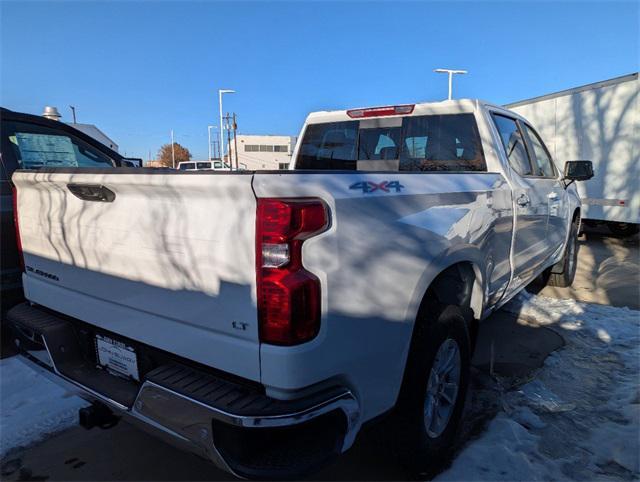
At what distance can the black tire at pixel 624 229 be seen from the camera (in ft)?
32.0

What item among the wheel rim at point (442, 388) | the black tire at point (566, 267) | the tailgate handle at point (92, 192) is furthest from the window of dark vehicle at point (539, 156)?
the tailgate handle at point (92, 192)

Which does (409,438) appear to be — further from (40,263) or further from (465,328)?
(40,263)

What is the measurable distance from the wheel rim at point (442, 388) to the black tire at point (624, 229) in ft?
30.8

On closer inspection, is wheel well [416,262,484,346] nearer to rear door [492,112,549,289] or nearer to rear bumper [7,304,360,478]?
rear door [492,112,549,289]

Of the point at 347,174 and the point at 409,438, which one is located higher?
the point at 347,174

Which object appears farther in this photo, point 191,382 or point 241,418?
point 191,382

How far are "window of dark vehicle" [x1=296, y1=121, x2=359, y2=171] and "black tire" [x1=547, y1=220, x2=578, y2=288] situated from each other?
3514 mm

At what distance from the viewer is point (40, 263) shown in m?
2.62

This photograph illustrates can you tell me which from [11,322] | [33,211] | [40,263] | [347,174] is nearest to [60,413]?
[11,322]

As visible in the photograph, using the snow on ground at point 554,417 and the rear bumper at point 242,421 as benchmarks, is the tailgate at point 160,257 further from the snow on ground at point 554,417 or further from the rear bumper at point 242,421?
the snow on ground at point 554,417

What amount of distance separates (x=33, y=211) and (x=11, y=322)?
68 centimetres

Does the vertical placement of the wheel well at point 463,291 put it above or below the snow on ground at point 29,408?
above

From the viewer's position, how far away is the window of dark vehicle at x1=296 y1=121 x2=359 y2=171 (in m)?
3.99

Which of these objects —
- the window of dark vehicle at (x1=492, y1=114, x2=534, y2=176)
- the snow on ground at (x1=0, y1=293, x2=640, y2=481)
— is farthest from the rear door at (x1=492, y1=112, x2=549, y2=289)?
the snow on ground at (x1=0, y1=293, x2=640, y2=481)
